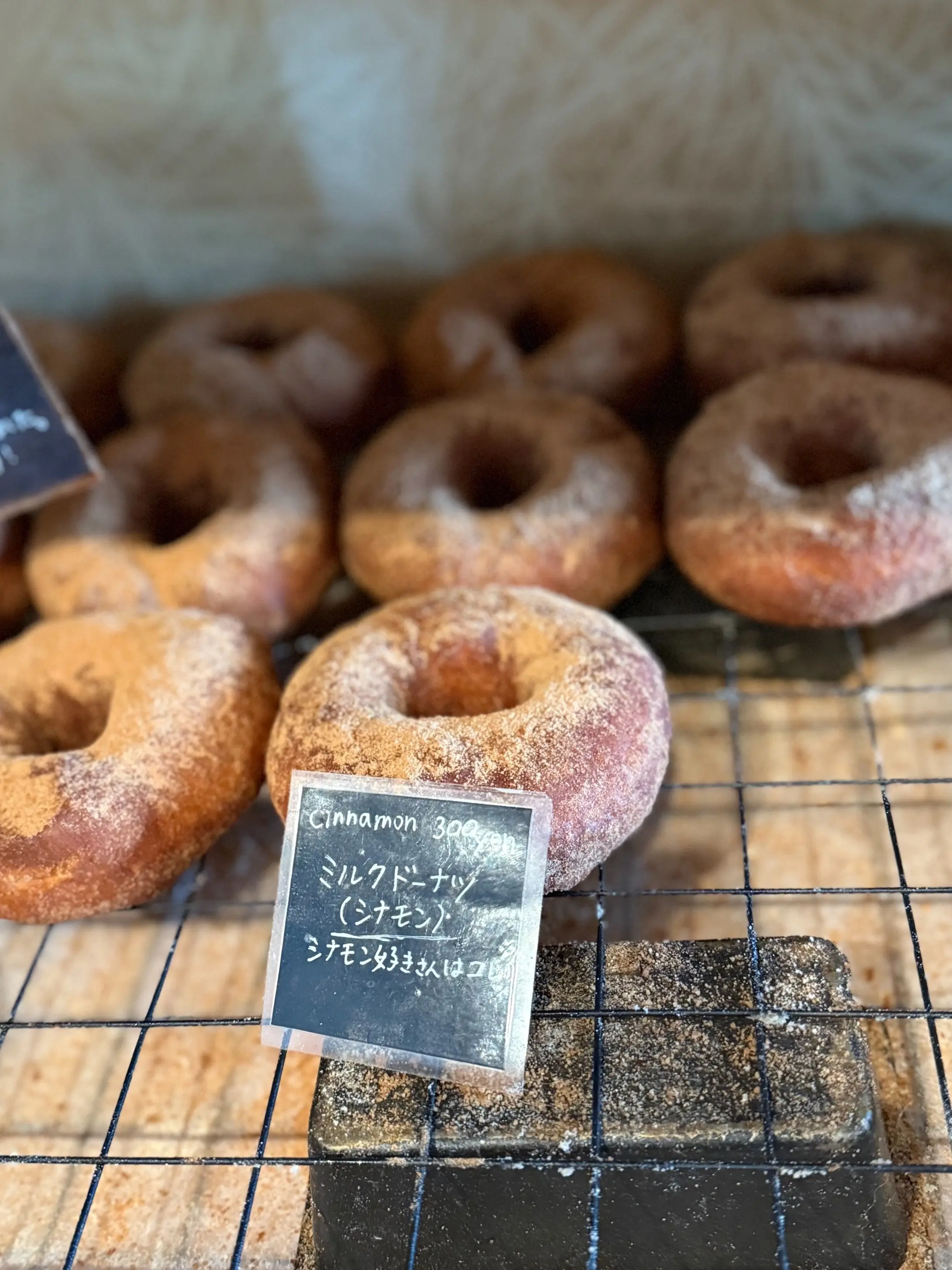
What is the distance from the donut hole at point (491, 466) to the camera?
1790mm

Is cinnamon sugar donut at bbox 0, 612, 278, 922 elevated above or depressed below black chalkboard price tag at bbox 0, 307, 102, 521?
below

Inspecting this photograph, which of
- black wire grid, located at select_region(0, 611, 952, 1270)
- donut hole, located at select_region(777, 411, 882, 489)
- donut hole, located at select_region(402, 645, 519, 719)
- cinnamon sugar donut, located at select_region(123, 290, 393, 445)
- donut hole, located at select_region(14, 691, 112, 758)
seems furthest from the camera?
cinnamon sugar donut, located at select_region(123, 290, 393, 445)

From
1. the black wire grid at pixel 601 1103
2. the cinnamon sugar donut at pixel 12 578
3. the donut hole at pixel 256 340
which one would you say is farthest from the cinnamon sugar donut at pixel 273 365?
the black wire grid at pixel 601 1103

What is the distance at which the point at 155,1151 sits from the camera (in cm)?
125

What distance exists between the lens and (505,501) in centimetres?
190

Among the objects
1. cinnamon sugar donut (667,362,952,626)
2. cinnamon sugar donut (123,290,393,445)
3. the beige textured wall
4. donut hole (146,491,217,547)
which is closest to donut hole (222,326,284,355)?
cinnamon sugar donut (123,290,393,445)

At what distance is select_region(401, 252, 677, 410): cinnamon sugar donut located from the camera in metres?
1.93

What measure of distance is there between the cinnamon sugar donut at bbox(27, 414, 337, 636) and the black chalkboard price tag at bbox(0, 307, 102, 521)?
0.54ft

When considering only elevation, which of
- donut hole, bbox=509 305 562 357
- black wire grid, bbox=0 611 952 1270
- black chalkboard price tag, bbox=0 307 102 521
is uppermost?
black chalkboard price tag, bbox=0 307 102 521

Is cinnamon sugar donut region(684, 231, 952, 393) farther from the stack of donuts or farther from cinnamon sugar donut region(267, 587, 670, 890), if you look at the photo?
cinnamon sugar donut region(267, 587, 670, 890)

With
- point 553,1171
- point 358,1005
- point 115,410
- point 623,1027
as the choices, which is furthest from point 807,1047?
point 115,410

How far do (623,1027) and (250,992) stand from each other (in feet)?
1.89

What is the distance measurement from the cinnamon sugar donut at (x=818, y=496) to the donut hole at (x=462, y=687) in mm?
428

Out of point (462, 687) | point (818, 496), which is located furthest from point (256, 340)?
point (818, 496)
